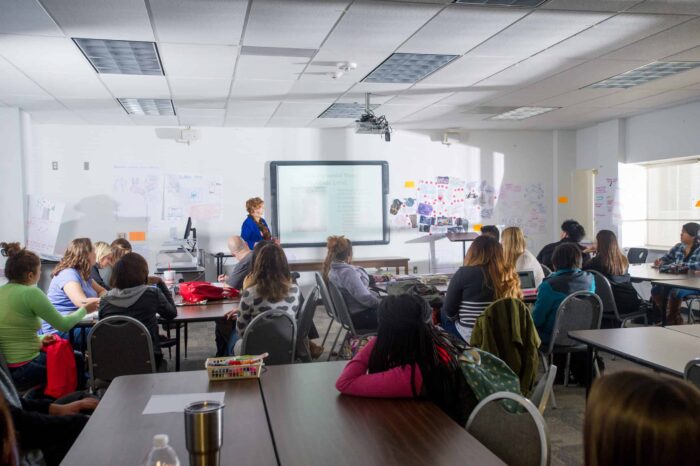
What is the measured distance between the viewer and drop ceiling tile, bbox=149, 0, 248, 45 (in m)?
3.50

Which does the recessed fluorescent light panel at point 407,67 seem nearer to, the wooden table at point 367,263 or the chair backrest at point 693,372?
the wooden table at point 367,263

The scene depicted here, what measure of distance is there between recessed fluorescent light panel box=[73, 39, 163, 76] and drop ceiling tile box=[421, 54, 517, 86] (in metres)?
2.39

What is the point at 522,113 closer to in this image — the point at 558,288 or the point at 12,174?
the point at 558,288

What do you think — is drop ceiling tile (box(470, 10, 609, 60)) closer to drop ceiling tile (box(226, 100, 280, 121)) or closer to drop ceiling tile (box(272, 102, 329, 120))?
drop ceiling tile (box(272, 102, 329, 120))

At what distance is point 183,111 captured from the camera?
685 centimetres

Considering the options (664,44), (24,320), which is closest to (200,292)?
(24,320)

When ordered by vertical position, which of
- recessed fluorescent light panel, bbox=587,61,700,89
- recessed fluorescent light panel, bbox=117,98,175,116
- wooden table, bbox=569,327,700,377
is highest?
recessed fluorescent light panel, bbox=587,61,700,89

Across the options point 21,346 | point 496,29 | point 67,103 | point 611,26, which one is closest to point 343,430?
point 21,346

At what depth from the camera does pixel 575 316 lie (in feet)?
12.8

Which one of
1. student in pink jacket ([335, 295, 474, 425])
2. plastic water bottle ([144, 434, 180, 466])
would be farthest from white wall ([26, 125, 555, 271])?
plastic water bottle ([144, 434, 180, 466])

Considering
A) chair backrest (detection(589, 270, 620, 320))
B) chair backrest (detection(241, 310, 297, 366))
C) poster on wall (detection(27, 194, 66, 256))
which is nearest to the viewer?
chair backrest (detection(241, 310, 297, 366))

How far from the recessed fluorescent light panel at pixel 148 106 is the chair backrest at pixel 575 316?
4.50 meters

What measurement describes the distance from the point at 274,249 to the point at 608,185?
6099 mm

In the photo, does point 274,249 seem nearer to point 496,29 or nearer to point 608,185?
point 496,29
